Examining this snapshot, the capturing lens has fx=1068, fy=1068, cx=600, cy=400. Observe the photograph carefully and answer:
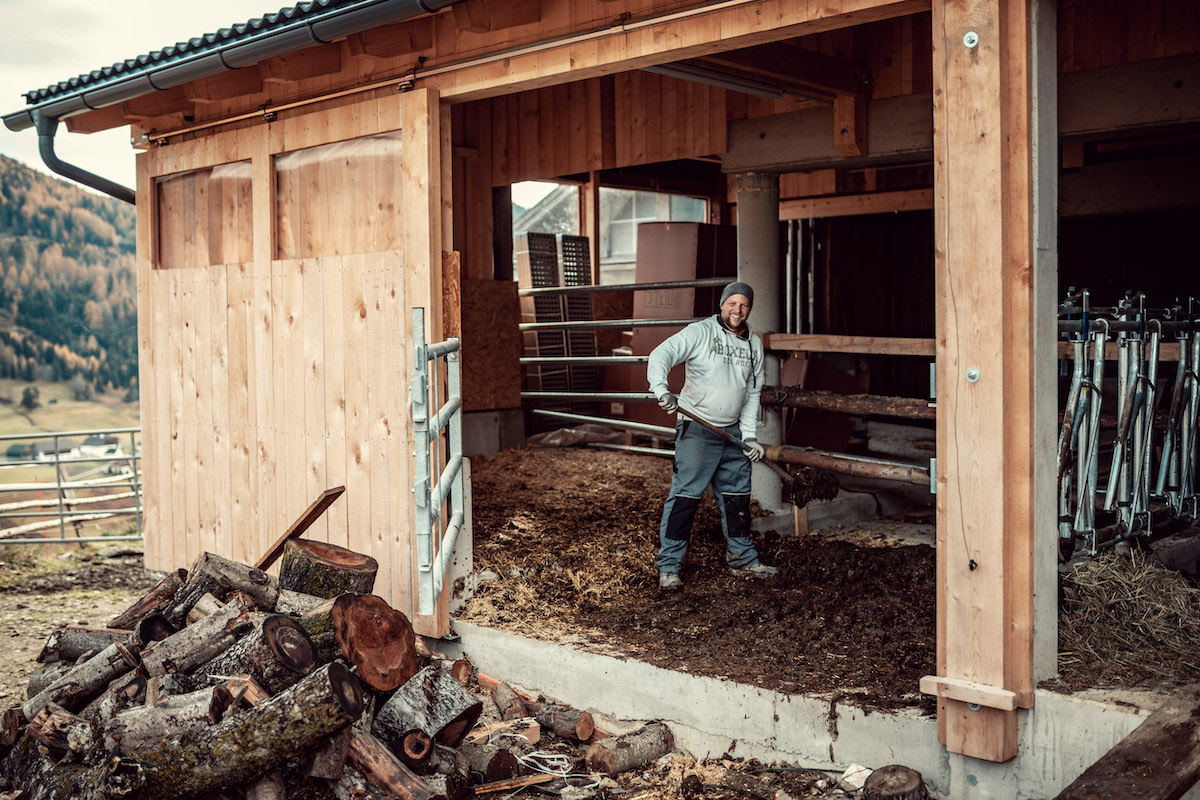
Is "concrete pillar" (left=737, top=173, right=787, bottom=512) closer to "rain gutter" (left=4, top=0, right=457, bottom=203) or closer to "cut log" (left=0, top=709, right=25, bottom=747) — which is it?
"rain gutter" (left=4, top=0, right=457, bottom=203)

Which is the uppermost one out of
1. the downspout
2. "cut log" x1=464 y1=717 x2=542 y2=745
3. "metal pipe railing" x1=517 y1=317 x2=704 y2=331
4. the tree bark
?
the downspout

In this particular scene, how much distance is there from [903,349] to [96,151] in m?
62.3

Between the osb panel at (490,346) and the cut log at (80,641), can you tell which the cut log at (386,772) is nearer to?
the cut log at (80,641)

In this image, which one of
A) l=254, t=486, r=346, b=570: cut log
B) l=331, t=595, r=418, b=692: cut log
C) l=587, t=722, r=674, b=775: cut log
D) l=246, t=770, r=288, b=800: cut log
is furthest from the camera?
l=254, t=486, r=346, b=570: cut log

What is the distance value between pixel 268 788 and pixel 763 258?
16.0ft

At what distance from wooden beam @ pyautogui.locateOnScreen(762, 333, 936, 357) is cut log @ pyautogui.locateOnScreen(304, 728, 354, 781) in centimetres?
383

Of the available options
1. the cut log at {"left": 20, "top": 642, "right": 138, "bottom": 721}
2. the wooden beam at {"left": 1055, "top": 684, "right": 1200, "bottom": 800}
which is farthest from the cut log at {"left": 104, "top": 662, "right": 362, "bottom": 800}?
the wooden beam at {"left": 1055, "top": 684, "right": 1200, "bottom": 800}

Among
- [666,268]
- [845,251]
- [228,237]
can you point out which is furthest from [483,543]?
[845,251]

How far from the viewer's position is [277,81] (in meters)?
5.78

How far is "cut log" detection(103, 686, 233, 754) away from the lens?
3.75 m

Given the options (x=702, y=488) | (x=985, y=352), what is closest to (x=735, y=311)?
(x=702, y=488)

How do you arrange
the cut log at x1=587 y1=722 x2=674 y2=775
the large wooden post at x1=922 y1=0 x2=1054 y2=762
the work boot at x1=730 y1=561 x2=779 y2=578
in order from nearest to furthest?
the large wooden post at x1=922 y1=0 x2=1054 y2=762 < the cut log at x1=587 y1=722 x2=674 y2=775 < the work boot at x1=730 y1=561 x2=779 y2=578

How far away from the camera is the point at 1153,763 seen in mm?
3053

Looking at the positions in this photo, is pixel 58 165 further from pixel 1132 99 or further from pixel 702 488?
pixel 1132 99
